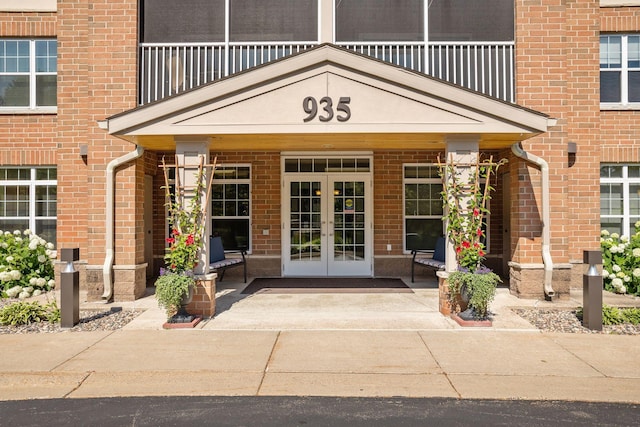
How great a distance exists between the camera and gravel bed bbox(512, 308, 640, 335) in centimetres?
691

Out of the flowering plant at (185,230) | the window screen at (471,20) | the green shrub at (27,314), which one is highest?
the window screen at (471,20)

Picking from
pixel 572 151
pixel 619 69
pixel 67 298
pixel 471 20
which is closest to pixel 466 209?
pixel 572 151

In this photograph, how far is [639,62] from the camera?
35.2ft

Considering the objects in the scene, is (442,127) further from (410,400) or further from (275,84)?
(410,400)

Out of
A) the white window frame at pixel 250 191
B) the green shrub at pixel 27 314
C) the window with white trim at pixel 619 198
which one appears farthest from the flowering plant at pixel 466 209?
the green shrub at pixel 27 314

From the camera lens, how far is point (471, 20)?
31.1ft

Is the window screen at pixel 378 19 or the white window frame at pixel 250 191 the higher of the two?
the window screen at pixel 378 19

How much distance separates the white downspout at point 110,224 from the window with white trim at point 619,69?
9882mm

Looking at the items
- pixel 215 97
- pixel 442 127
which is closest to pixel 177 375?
pixel 215 97

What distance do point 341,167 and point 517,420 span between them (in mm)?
7896

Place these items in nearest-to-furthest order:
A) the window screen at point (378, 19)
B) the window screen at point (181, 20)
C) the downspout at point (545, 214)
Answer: the downspout at point (545, 214)
the window screen at point (181, 20)
the window screen at point (378, 19)

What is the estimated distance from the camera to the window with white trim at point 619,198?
10.8 meters

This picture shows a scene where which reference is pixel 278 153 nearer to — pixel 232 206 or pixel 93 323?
pixel 232 206

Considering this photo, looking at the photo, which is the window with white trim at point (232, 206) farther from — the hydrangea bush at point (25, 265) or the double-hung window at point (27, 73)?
the double-hung window at point (27, 73)
